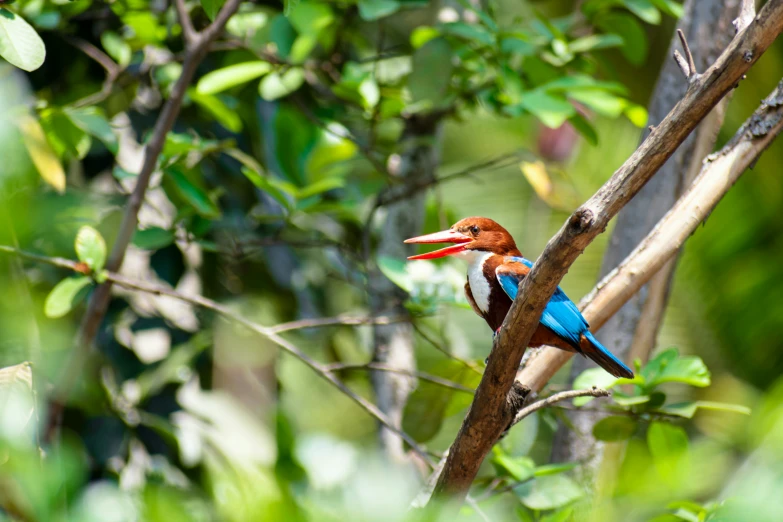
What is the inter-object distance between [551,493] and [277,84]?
1456 millimetres

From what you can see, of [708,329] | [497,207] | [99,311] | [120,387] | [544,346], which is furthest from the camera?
[497,207]

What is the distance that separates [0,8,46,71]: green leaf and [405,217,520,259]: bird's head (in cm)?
88

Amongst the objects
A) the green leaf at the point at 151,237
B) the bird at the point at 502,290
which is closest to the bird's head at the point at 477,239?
the bird at the point at 502,290

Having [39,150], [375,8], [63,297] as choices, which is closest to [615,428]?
[375,8]

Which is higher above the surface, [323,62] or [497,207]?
[323,62]

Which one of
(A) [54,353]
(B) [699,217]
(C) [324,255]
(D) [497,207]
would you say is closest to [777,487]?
(B) [699,217]

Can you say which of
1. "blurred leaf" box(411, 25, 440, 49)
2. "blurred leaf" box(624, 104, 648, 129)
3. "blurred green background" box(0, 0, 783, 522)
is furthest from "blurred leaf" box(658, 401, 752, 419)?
"blurred leaf" box(411, 25, 440, 49)

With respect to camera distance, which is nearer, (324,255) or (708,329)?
(324,255)

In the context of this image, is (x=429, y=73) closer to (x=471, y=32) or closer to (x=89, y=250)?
(x=471, y=32)

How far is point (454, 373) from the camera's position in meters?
2.14

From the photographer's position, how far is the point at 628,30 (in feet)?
8.38

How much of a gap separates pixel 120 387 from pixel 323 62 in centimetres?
133

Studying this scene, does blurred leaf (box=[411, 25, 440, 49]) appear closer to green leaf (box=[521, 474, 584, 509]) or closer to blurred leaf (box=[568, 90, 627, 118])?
blurred leaf (box=[568, 90, 627, 118])

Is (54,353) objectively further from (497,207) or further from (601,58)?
(497,207)
